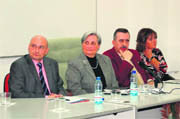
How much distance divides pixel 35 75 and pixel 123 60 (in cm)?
111

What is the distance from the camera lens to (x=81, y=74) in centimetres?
362

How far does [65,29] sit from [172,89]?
195 centimetres

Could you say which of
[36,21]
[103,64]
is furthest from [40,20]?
[103,64]

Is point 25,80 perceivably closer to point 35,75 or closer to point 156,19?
point 35,75

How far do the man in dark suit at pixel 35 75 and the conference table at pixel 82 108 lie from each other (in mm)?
234

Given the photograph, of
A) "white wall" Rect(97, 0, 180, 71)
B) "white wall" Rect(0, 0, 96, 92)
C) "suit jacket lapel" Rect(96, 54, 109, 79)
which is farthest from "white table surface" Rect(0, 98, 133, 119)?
"white wall" Rect(97, 0, 180, 71)

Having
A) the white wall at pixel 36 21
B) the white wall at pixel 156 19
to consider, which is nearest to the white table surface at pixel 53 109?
the white wall at pixel 36 21

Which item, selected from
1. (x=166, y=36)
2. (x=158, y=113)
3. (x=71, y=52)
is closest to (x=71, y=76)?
(x=71, y=52)

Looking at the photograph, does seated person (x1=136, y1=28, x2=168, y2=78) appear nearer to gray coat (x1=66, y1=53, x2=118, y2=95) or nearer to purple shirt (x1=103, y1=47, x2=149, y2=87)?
purple shirt (x1=103, y1=47, x2=149, y2=87)

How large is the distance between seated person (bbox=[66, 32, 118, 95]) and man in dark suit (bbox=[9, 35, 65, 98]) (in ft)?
0.52

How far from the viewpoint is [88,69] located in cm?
366

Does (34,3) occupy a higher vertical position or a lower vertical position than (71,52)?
higher

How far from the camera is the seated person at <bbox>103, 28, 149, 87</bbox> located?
3.98 metres

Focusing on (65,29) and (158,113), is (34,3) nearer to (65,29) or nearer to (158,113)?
(65,29)
